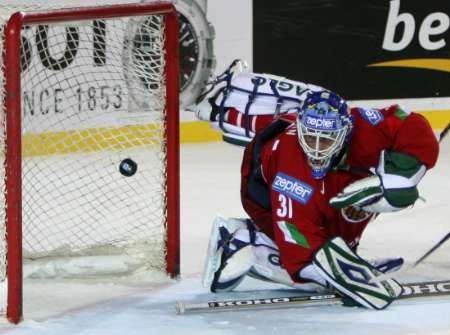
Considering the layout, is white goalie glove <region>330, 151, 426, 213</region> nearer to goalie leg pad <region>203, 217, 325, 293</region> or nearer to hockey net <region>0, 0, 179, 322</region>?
goalie leg pad <region>203, 217, 325, 293</region>

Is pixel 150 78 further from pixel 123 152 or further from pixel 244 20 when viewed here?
pixel 244 20

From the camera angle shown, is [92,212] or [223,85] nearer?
[223,85]

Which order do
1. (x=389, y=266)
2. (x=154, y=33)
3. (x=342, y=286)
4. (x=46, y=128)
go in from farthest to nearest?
1. (x=46, y=128)
2. (x=154, y=33)
3. (x=389, y=266)
4. (x=342, y=286)

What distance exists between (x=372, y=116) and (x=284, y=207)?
0.35 metres

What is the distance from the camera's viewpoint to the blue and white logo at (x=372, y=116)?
128 inches

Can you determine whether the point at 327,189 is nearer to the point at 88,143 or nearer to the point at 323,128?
the point at 323,128

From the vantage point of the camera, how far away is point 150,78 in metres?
3.91

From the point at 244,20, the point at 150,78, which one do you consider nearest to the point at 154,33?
the point at 150,78

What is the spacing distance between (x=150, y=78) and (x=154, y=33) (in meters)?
0.18

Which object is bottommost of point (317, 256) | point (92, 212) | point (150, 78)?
point (92, 212)

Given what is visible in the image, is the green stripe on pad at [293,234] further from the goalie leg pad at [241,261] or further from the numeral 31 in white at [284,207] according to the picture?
the goalie leg pad at [241,261]

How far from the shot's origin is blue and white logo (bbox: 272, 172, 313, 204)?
3.20 metres

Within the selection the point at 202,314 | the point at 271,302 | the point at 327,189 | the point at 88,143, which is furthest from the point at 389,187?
the point at 88,143

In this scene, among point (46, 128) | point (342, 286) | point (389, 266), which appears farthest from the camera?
point (46, 128)
